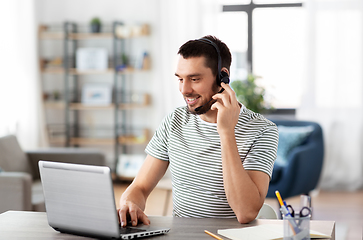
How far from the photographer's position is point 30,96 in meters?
4.78

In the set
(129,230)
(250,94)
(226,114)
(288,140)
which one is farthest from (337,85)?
(129,230)

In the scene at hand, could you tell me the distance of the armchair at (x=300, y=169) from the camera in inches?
141

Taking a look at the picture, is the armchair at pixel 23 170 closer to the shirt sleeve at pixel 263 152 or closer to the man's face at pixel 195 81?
the man's face at pixel 195 81

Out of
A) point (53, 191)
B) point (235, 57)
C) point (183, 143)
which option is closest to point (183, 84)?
point (183, 143)

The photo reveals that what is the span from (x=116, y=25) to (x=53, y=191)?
13.2 ft

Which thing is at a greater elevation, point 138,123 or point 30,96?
point 30,96

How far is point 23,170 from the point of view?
3.47 m

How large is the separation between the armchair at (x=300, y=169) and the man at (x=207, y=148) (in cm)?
199

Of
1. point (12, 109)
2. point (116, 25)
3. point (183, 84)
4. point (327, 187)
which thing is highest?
point (116, 25)

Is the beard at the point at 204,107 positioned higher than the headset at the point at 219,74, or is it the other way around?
the headset at the point at 219,74

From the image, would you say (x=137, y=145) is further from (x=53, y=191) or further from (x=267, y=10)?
(x=53, y=191)

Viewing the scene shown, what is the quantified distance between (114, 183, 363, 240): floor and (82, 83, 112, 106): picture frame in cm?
94

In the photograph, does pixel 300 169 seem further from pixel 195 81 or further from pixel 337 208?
pixel 195 81

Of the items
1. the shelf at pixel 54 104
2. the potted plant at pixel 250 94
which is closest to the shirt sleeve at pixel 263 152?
the potted plant at pixel 250 94
